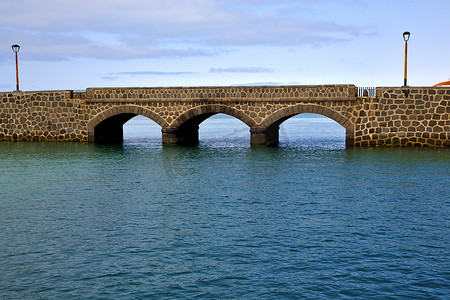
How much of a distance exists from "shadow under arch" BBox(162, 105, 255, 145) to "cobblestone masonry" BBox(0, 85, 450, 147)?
6cm

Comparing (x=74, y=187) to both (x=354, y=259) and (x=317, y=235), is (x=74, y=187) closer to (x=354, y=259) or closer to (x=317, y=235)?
(x=317, y=235)

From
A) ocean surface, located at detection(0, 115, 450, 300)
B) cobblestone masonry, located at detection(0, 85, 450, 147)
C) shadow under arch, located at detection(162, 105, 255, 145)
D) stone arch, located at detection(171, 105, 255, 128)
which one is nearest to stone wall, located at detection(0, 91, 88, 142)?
cobblestone masonry, located at detection(0, 85, 450, 147)

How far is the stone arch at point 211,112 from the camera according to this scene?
30922mm

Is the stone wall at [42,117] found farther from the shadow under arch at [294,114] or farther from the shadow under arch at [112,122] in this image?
the shadow under arch at [294,114]

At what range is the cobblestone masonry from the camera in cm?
2886

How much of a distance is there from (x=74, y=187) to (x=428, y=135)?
64.8ft

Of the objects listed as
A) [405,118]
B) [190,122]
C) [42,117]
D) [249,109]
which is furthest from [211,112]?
[42,117]

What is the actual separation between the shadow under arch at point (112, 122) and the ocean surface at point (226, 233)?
36.4ft

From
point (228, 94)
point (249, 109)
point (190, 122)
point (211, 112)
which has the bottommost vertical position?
point (190, 122)

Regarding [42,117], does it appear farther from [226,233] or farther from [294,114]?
[226,233]

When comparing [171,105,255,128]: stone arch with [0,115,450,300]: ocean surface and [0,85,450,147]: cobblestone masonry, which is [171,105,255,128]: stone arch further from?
[0,115,450,300]: ocean surface

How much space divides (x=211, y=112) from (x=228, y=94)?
65.7 inches

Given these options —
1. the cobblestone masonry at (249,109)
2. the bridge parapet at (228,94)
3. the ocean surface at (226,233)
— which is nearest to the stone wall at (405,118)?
the cobblestone masonry at (249,109)

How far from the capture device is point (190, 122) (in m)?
35.2
